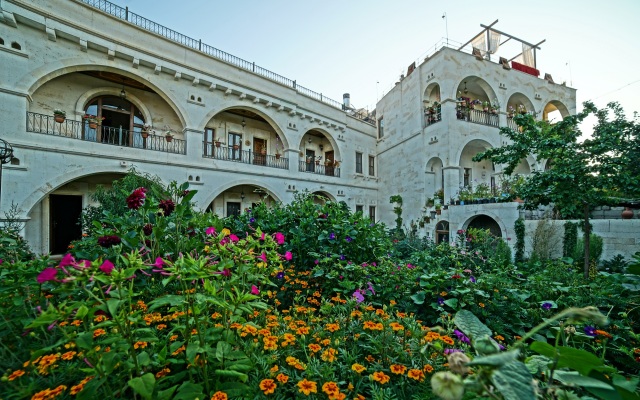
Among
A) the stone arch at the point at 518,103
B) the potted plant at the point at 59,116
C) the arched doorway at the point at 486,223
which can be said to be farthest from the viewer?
the stone arch at the point at 518,103

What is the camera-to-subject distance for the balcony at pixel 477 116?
14045mm

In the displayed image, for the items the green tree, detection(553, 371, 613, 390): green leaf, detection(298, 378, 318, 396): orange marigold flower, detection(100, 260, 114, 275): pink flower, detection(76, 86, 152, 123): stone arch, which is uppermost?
detection(76, 86, 152, 123): stone arch

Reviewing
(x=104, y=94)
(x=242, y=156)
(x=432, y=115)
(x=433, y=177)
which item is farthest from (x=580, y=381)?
(x=432, y=115)

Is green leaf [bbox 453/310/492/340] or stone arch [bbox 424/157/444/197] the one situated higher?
stone arch [bbox 424/157/444/197]

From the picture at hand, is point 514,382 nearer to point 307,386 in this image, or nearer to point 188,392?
point 307,386

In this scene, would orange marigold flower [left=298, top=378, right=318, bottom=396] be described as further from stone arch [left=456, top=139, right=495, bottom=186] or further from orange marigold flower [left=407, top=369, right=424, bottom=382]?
stone arch [left=456, top=139, right=495, bottom=186]

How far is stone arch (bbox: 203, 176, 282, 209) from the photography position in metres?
10.9

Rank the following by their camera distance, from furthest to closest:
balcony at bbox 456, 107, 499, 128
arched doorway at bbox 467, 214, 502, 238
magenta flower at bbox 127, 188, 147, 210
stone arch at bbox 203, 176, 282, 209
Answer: balcony at bbox 456, 107, 499, 128, stone arch at bbox 203, 176, 282, 209, arched doorway at bbox 467, 214, 502, 238, magenta flower at bbox 127, 188, 147, 210

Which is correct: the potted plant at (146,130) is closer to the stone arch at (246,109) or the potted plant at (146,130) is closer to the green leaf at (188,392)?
A: the stone arch at (246,109)

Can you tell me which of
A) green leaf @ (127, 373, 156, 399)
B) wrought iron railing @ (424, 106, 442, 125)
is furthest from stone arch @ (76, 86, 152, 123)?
wrought iron railing @ (424, 106, 442, 125)

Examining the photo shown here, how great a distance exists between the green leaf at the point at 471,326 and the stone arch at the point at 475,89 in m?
16.3

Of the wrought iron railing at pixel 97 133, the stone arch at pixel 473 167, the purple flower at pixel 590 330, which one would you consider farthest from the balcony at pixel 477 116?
the purple flower at pixel 590 330

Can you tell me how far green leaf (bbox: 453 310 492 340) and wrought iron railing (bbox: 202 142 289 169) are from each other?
11.7 meters

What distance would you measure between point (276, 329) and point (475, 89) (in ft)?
62.5
